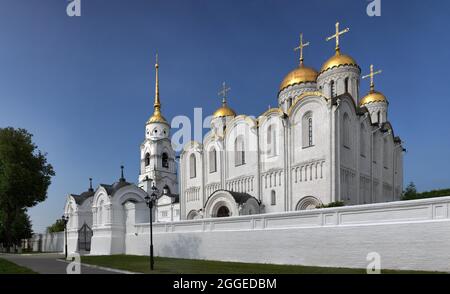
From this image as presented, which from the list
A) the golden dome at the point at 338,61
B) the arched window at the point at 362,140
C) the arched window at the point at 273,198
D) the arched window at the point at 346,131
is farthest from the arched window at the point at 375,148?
the arched window at the point at 273,198

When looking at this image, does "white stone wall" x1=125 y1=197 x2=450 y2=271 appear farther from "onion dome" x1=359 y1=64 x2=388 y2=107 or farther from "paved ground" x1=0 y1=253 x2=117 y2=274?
"onion dome" x1=359 y1=64 x2=388 y2=107

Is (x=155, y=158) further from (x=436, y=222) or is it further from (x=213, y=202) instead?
(x=436, y=222)

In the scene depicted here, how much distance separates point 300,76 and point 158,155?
84.0 feet

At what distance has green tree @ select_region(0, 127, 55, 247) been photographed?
3375cm

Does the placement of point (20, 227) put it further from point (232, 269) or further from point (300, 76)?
point (232, 269)

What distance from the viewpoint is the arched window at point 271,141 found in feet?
102

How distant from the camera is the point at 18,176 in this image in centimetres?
3391

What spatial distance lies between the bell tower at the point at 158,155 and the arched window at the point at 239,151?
69.8 feet

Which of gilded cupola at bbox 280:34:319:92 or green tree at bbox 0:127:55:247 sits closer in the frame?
green tree at bbox 0:127:55:247

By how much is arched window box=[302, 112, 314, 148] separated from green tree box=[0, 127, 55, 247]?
25793mm

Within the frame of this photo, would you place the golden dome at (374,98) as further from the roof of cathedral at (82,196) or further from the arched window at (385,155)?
the roof of cathedral at (82,196)

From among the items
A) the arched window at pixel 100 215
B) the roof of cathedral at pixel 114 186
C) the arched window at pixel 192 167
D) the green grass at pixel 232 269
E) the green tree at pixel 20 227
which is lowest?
the green tree at pixel 20 227

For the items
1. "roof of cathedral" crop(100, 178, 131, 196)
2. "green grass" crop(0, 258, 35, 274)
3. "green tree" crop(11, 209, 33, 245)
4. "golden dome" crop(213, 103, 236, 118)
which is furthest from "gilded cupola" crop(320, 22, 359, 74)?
"green tree" crop(11, 209, 33, 245)

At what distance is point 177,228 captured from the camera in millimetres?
21953
